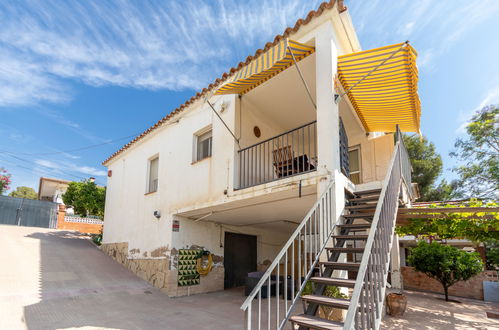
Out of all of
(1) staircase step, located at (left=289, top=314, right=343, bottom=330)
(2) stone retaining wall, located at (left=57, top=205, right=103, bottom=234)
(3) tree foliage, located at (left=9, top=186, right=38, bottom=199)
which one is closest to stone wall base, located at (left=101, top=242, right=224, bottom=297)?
(1) staircase step, located at (left=289, top=314, right=343, bottom=330)

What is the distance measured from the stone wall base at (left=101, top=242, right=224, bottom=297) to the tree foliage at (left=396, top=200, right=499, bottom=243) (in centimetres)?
575

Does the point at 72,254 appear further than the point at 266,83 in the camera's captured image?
Yes

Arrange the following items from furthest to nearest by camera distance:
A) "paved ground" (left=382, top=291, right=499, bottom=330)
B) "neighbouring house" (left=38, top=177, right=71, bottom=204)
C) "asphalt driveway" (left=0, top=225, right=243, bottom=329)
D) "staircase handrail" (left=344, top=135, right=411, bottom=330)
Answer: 1. "neighbouring house" (left=38, top=177, right=71, bottom=204)
2. "paved ground" (left=382, top=291, right=499, bottom=330)
3. "asphalt driveway" (left=0, top=225, right=243, bottom=329)
4. "staircase handrail" (left=344, top=135, right=411, bottom=330)

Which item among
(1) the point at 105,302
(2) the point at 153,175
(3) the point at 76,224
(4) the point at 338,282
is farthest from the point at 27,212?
(4) the point at 338,282

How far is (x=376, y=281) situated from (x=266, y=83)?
5.25 meters

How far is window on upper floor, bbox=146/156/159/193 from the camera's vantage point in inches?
404

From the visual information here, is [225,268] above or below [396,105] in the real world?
below

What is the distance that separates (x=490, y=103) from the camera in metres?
15.9

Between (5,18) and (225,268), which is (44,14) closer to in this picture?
(5,18)

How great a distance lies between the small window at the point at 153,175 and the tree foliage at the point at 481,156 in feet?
56.5

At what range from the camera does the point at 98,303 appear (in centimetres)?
657

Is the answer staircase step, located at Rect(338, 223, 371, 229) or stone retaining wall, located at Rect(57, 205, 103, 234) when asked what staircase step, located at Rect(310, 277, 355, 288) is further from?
stone retaining wall, located at Rect(57, 205, 103, 234)

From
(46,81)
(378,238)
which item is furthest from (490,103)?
(46,81)

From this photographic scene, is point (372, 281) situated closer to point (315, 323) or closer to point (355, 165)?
point (315, 323)
